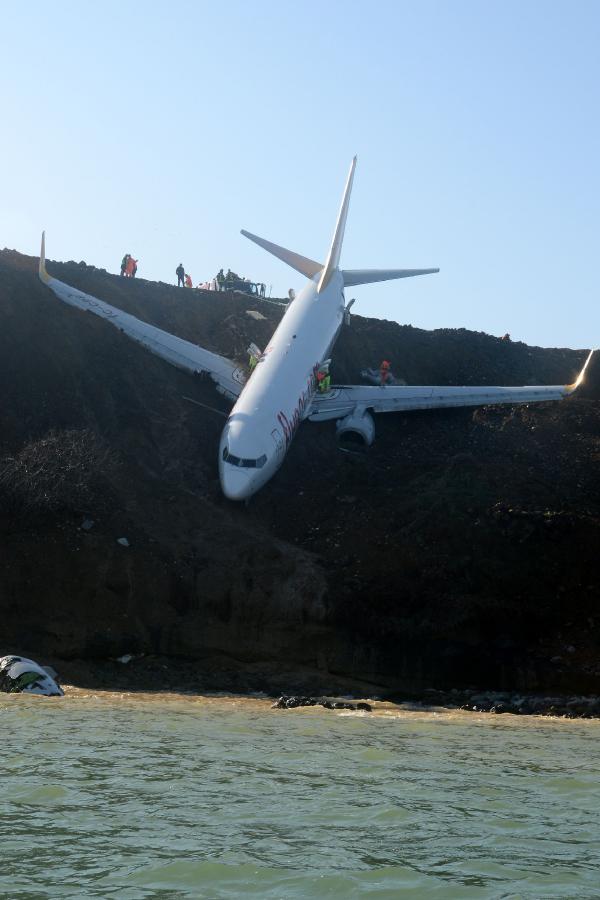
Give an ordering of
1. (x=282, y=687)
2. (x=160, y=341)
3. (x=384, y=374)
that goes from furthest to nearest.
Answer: (x=384, y=374), (x=160, y=341), (x=282, y=687)

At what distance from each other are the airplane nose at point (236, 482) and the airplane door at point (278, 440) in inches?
69.8

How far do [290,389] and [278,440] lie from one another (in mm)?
3004

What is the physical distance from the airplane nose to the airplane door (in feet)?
5.82

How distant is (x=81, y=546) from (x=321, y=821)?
19.9m

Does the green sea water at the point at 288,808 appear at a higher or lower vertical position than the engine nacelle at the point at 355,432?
lower

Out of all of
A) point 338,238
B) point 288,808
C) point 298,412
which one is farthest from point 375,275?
point 288,808

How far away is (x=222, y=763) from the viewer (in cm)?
2109

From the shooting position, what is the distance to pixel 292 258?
5691cm

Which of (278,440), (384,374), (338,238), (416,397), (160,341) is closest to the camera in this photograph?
(278,440)

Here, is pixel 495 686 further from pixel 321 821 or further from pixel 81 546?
pixel 321 821

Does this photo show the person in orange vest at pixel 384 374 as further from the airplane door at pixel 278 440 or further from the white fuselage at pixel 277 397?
the airplane door at pixel 278 440

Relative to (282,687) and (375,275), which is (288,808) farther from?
(375,275)

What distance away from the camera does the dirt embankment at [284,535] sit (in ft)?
111

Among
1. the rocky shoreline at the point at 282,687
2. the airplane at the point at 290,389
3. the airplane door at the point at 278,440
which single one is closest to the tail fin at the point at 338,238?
the airplane at the point at 290,389
